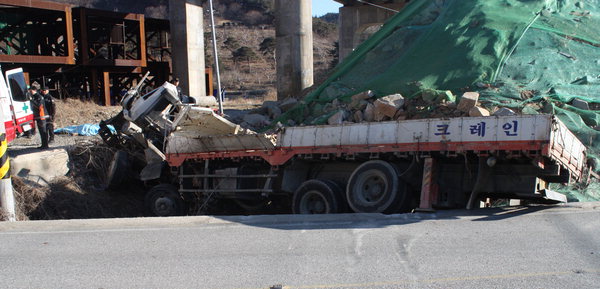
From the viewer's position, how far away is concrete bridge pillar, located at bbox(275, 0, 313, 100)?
2914 cm

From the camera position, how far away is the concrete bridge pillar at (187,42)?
26938mm

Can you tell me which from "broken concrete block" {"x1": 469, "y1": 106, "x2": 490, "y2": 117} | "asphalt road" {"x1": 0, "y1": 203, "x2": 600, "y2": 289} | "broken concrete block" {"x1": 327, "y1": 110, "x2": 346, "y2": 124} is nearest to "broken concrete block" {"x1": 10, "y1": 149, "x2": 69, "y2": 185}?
"asphalt road" {"x1": 0, "y1": 203, "x2": 600, "y2": 289}

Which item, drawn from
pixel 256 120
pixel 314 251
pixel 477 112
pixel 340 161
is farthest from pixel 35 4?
pixel 314 251

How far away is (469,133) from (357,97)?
7870 mm

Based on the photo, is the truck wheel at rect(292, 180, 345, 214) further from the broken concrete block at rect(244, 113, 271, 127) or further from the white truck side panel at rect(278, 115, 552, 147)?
the broken concrete block at rect(244, 113, 271, 127)

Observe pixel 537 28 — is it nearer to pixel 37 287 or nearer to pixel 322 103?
pixel 322 103

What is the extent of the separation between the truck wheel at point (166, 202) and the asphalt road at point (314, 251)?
401 cm

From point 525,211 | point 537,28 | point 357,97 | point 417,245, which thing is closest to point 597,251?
point 417,245


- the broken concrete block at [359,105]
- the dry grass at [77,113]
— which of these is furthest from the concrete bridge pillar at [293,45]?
the broken concrete block at [359,105]

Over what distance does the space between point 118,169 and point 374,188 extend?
6.69m

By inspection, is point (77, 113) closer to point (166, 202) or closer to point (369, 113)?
point (166, 202)

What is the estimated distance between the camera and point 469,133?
923 centimetres

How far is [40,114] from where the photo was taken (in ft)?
52.3

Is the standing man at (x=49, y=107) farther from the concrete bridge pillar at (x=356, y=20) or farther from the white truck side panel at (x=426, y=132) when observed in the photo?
the concrete bridge pillar at (x=356, y=20)
